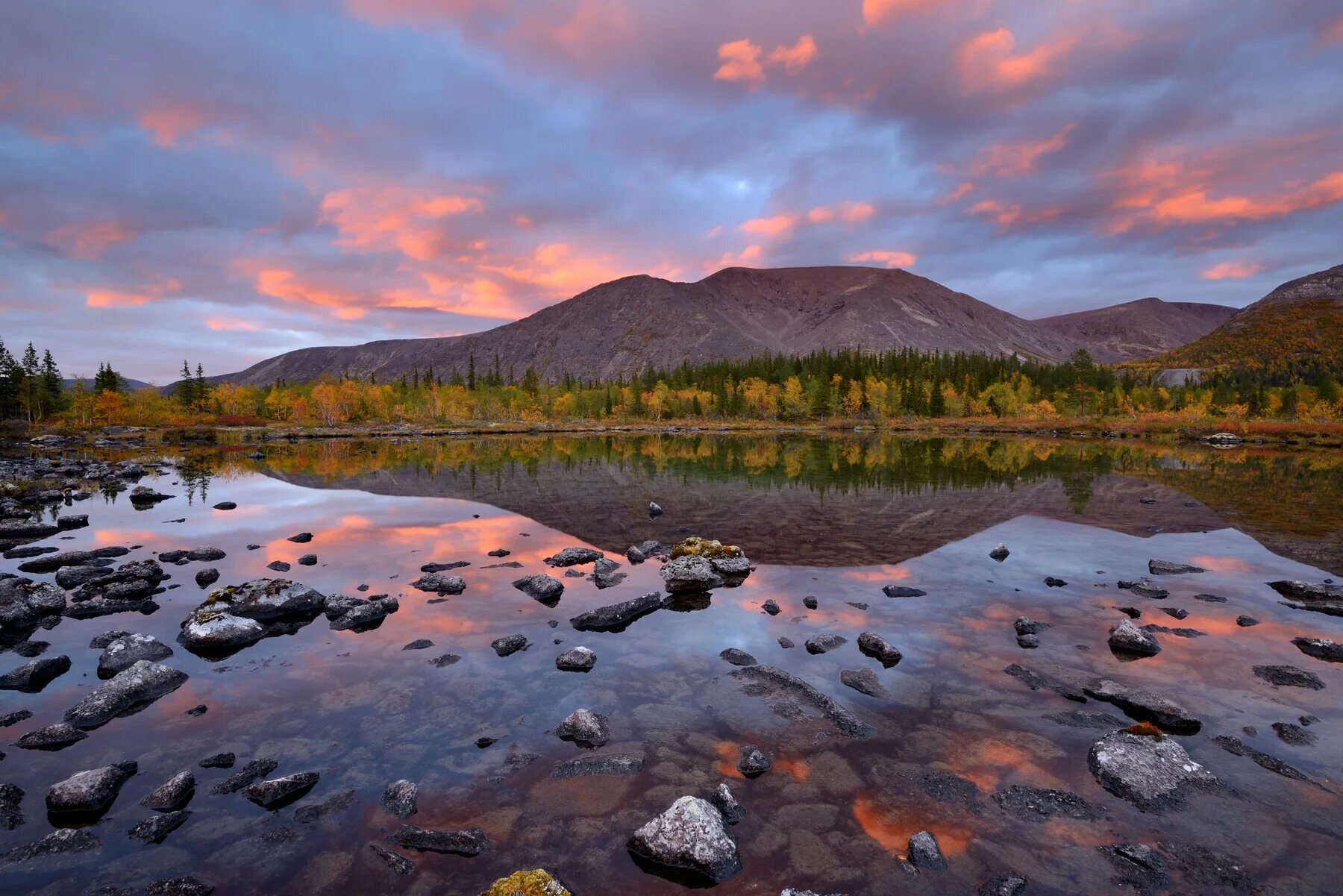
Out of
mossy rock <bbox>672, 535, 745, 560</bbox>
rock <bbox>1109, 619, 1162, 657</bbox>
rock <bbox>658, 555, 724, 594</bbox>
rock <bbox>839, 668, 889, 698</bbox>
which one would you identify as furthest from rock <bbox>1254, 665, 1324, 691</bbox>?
mossy rock <bbox>672, 535, 745, 560</bbox>

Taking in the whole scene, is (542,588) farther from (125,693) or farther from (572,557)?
(125,693)

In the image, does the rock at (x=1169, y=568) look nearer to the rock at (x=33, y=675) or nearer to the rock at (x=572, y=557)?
the rock at (x=572, y=557)

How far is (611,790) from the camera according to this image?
10.9m

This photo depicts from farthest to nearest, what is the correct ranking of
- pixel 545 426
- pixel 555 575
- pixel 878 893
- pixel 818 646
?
pixel 545 426
pixel 555 575
pixel 818 646
pixel 878 893

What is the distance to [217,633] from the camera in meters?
17.6

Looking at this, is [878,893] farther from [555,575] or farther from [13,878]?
[555,575]

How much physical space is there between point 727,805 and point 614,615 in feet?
33.9

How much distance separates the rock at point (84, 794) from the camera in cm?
1015

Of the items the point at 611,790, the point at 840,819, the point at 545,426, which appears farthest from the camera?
the point at 545,426

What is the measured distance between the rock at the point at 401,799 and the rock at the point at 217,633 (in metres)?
10.9

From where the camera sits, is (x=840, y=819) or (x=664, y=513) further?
(x=664, y=513)

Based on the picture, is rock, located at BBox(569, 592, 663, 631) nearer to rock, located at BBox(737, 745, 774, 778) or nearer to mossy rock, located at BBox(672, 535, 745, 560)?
mossy rock, located at BBox(672, 535, 745, 560)

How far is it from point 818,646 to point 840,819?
24.8 feet

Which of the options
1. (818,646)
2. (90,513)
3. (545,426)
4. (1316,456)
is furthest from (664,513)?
(545,426)
